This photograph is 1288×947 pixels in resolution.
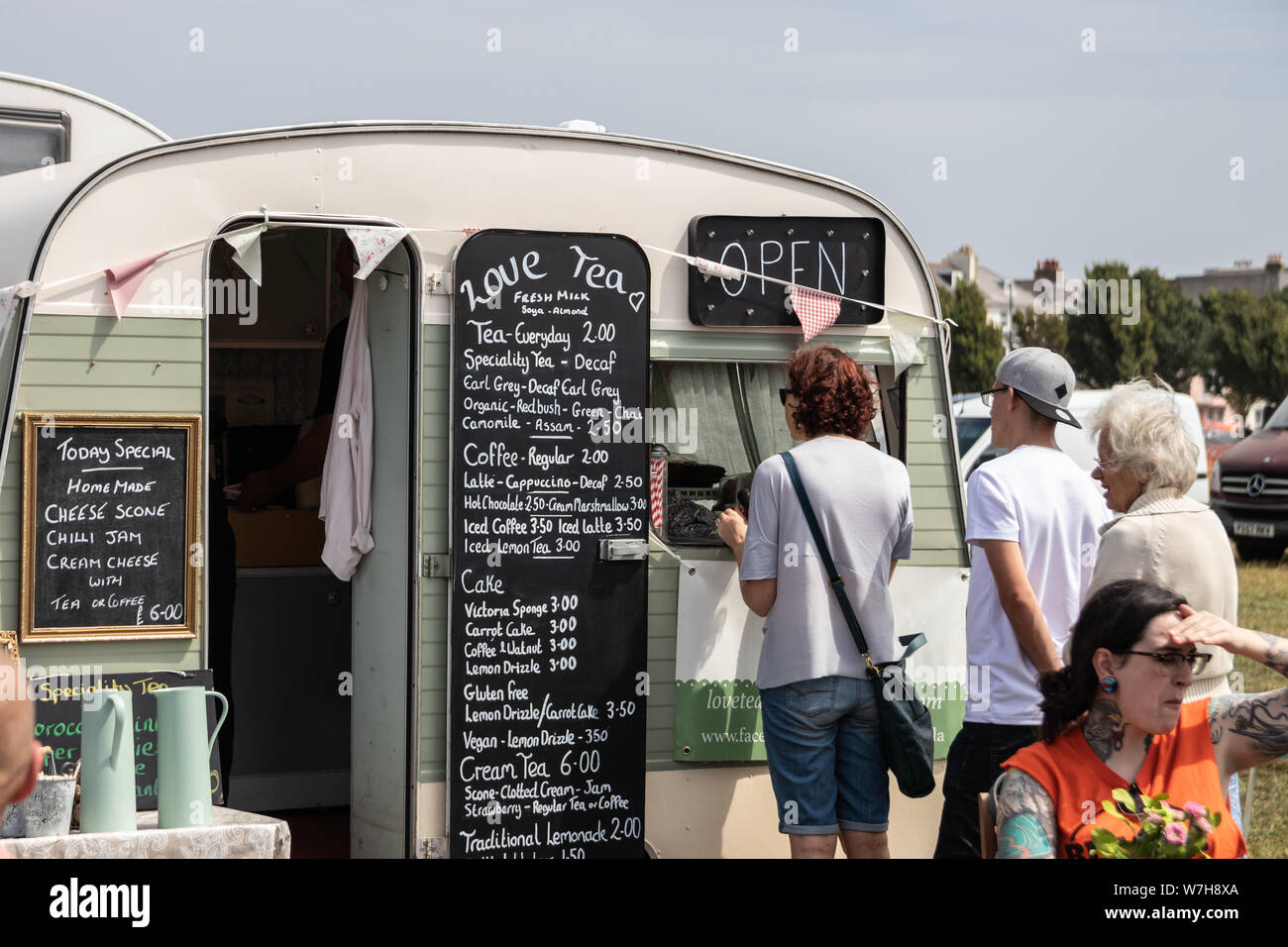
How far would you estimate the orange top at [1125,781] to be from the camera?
3.19 m

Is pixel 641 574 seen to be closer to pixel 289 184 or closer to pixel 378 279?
pixel 378 279

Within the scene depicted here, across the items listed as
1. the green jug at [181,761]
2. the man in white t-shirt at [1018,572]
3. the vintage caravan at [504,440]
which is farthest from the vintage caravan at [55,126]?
the man in white t-shirt at [1018,572]

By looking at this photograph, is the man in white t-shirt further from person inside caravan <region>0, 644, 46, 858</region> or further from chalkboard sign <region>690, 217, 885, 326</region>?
person inside caravan <region>0, 644, 46, 858</region>

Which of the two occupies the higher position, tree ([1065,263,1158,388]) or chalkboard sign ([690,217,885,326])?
tree ([1065,263,1158,388])

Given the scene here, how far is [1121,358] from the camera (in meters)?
42.6

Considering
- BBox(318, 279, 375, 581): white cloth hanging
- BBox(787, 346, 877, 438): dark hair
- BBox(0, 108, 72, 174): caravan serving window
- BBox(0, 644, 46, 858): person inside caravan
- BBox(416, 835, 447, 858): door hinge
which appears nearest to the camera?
BBox(0, 644, 46, 858): person inside caravan

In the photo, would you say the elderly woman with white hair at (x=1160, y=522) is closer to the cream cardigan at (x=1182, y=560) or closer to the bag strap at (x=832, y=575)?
the cream cardigan at (x=1182, y=560)

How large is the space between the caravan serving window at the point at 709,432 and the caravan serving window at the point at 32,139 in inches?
121

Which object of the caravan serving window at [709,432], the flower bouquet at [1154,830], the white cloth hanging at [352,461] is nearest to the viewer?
the flower bouquet at [1154,830]

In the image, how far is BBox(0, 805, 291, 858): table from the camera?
437 cm

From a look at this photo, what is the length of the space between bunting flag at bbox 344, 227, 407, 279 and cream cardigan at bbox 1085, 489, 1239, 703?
2509mm

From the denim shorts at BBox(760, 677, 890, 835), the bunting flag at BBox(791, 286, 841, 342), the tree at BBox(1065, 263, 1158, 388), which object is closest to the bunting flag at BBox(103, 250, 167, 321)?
the bunting flag at BBox(791, 286, 841, 342)
